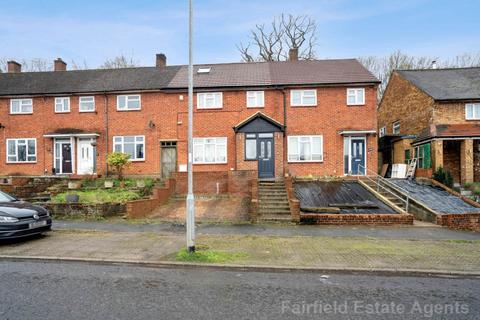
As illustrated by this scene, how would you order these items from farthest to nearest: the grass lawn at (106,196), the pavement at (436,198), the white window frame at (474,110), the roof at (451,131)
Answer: the white window frame at (474,110)
the roof at (451,131)
the grass lawn at (106,196)
the pavement at (436,198)

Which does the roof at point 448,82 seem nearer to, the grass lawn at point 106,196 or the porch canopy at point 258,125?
the porch canopy at point 258,125

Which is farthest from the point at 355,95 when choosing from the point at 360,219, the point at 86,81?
the point at 86,81

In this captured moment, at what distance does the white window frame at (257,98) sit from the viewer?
20250 mm

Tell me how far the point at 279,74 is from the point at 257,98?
2814mm

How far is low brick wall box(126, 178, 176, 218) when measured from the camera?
41.2ft

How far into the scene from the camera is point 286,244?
850 centimetres

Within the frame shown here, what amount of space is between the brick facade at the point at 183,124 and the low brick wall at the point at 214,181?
246 cm

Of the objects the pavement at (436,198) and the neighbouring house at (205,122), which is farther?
the neighbouring house at (205,122)

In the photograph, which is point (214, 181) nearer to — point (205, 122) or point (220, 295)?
point (205, 122)

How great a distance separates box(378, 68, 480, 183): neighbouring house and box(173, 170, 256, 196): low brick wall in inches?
427

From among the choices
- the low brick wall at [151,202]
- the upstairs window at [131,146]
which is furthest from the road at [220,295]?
the upstairs window at [131,146]

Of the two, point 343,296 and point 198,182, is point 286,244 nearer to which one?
point 343,296

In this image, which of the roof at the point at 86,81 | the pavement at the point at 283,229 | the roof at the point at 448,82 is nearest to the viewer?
→ the pavement at the point at 283,229

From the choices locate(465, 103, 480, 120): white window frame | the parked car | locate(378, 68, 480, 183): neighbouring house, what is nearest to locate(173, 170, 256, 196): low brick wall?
the parked car
